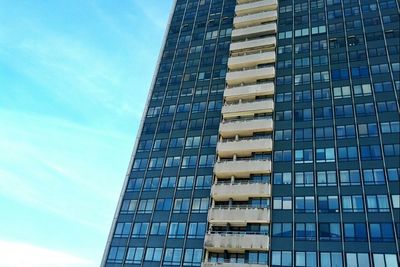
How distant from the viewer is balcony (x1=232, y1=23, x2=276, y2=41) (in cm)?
6412

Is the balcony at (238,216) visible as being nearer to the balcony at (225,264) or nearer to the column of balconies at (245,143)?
the column of balconies at (245,143)

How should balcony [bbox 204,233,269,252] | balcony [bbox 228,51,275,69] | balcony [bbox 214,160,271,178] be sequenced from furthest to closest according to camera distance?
balcony [bbox 228,51,275,69] < balcony [bbox 214,160,271,178] < balcony [bbox 204,233,269,252]

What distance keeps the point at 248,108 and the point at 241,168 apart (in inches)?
414

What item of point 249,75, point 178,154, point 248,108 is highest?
point 249,75

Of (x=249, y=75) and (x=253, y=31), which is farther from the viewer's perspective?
(x=253, y=31)

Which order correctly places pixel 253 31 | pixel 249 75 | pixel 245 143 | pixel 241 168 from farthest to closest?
pixel 253 31 → pixel 249 75 → pixel 245 143 → pixel 241 168

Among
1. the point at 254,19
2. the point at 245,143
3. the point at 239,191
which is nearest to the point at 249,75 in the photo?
the point at 245,143

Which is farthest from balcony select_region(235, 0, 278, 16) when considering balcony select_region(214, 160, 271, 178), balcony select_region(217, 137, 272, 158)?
balcony select_region(214, 160, 271, 178)

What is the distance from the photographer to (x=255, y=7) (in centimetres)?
6888

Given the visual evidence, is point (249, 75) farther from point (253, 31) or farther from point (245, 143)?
point (245, 143)

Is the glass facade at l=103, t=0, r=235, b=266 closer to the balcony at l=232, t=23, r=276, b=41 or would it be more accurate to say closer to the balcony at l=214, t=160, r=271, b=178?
the balcony at l=214, t=160, r=271, b=178

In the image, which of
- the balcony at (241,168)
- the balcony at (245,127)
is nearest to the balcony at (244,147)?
the balcony at (245,127)

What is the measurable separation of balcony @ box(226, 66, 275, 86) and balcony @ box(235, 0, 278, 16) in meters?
15.8

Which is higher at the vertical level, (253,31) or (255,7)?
(255,7)
